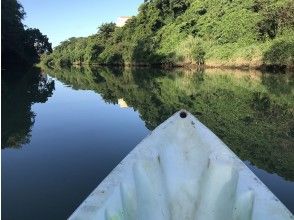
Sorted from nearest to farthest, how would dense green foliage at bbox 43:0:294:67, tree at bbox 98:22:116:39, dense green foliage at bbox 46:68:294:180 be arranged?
dense green foliage at bbox 46:68:294:180, dense green foliage at bbox 43:0:294:67, tree at bbox 98:22:116:39

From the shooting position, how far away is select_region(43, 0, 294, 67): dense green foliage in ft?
99.0

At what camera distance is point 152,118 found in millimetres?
9406

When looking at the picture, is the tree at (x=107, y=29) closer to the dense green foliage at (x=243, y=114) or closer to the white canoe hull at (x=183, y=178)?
the dense green foliage at (x=243, y=114)

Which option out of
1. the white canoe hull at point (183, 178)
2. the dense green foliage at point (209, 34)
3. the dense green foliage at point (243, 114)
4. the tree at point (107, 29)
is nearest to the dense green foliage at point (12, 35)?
the dense green foliage at point (209, 34)

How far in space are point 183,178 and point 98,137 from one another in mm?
5029

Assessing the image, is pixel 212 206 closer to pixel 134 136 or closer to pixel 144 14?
pixel 134 136

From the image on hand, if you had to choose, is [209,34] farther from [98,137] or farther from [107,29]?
[107,29]

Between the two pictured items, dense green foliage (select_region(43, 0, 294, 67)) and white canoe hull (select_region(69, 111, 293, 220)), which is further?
dense green foliage (select_region(43, 0, 294, 67))

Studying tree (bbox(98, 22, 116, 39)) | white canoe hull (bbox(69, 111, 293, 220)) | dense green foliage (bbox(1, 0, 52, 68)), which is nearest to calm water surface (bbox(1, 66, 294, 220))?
white canoe hull (bbox(69, 111, 293, 220))

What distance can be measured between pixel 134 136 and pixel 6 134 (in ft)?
7.34

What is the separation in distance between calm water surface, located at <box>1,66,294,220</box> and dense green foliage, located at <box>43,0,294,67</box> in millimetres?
16018

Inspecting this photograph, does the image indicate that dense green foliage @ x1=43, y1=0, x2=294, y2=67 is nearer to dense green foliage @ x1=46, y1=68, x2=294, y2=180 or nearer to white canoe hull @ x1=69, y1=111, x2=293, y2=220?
dense green foliage @ x1=46, y1=68, x2=294, y2=180

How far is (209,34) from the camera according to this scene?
43281mm

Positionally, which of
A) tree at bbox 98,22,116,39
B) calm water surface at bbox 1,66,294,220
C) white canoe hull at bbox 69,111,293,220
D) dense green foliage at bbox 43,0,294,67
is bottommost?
white canoe hull at bbox 69,111,293,220
